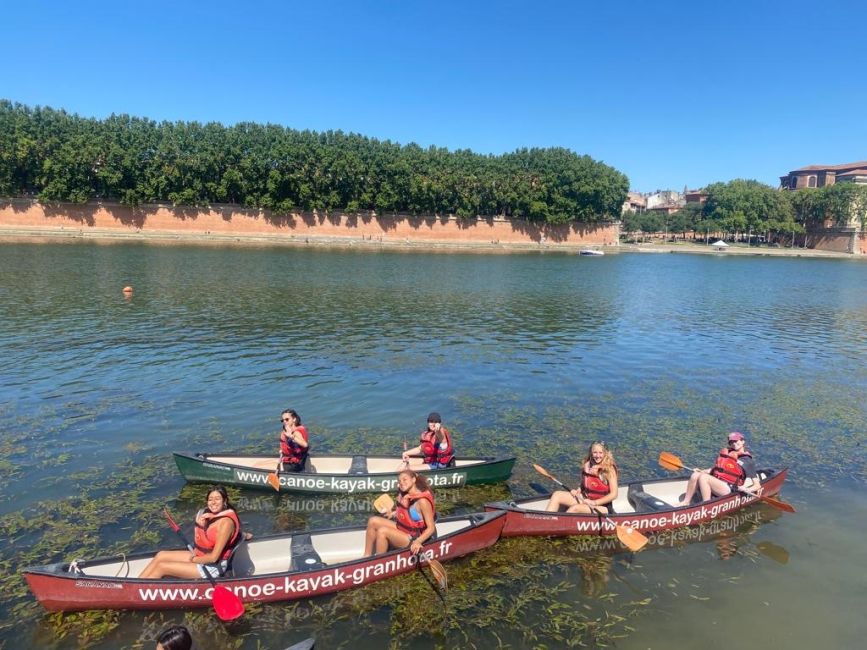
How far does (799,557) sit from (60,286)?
4295 centimetres

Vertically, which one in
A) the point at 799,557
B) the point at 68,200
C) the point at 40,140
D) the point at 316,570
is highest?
the point at 40,140

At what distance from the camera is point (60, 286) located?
38.3 m

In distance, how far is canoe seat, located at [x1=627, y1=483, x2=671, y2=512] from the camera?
12.0 metres

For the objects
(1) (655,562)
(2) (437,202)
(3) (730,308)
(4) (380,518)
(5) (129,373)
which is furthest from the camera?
(2) (437,202)

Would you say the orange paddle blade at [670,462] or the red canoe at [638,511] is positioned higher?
the orange paddle blade at [670,462]

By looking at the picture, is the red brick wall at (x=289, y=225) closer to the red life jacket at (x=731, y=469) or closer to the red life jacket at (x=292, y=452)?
the red life jacket at (x=292, y=452)

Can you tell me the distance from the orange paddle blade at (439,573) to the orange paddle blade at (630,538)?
3.57m

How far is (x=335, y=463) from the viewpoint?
13.6 m

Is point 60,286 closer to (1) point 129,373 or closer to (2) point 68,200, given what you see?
(1) point 129,373

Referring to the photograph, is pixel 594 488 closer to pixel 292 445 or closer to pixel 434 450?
pixel 434 450

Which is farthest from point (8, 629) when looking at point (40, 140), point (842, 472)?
→ point (40, 140)

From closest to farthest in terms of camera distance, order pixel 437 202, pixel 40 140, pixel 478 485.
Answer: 1. pixel 478 485
2. pixel 40 140
3. pixel 437 202

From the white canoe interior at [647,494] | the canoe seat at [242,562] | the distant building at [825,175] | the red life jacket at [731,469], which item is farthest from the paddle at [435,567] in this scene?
the distant building at [825,175]

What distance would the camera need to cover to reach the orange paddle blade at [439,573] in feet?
30.5
